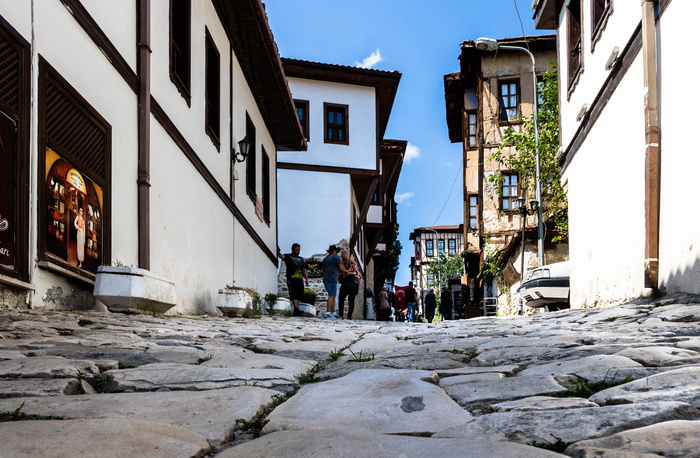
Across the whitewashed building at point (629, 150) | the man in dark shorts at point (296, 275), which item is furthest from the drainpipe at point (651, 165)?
the man in dark shorts at point (296, 275)

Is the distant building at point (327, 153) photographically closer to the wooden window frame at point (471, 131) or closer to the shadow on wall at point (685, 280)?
the wooden window frame at point (471, 131)

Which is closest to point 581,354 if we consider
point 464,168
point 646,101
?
point 646,101

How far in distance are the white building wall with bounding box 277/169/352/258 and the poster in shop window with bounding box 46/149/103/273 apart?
15.4 meters

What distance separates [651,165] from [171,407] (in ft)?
23.1

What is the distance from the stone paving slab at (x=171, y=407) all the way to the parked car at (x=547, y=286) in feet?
36.9

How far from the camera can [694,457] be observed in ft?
5.26

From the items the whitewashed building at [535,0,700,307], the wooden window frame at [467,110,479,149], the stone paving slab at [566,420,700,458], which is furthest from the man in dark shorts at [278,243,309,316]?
the wooden window frame at [467,110,479,149]

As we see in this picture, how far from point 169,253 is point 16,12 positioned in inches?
164

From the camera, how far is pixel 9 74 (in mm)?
5766

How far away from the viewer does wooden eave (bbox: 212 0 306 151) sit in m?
13.5

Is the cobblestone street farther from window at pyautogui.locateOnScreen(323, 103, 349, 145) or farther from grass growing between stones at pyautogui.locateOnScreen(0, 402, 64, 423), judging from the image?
window at pyautogui.locateOnScreen(323, 103, 349, 145)

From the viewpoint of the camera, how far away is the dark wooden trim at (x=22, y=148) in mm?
5715

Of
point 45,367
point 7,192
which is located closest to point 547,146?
point 7,192

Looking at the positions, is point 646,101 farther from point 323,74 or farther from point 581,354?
point 323,74
